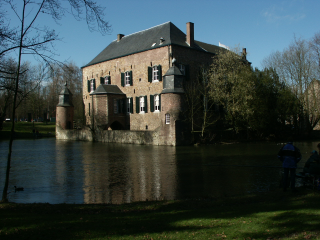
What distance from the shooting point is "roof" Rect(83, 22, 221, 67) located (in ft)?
106

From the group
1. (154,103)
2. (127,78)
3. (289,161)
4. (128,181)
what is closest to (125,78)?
(127,78)

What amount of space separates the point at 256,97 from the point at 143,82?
474 inches

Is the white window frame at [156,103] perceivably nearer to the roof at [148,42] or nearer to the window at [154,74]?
the window at [154,74]

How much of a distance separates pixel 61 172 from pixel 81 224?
326 inches

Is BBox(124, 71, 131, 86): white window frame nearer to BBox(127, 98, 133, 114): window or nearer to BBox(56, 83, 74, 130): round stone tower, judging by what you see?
BBox(127, 98, 133, 114): window

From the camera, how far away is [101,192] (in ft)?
29.1

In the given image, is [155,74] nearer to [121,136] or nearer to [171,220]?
[121,136]

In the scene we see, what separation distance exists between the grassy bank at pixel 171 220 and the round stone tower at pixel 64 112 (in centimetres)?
3562

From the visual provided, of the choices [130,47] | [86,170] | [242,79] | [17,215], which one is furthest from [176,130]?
[17,215]

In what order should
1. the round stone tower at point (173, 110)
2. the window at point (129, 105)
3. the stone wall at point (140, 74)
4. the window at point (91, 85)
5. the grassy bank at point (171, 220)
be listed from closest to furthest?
the grassy bank at point (171, 220), the round stone tower at point (173, 110), the stone wall at point (140, 74), the window at point (129, 105), the window at point (91, 85)

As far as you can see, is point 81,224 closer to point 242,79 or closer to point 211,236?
point 211,236

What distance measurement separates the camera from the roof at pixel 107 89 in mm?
34438

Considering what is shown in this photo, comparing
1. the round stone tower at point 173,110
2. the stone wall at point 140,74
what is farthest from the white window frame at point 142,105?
the round stone tower at point 173,110

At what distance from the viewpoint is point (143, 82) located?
111ft
